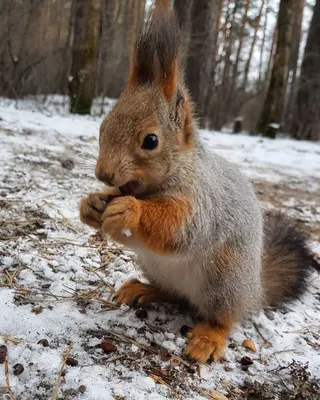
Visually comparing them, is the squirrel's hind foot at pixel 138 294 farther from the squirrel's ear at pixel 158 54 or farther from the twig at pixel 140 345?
the squirrel's ear at pixel 158 54

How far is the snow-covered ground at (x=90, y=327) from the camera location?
1298 mm

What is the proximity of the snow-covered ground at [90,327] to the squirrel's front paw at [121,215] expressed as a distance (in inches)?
11.2

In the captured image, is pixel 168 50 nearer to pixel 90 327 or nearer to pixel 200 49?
pixel 90 327

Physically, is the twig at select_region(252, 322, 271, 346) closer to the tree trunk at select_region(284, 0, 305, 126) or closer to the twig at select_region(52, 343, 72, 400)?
the twig at select_region(52, 343, 72, 400)

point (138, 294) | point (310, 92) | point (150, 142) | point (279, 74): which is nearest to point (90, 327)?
point (138, 294)

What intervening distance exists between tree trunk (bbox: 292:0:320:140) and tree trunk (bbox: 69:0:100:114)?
436cm

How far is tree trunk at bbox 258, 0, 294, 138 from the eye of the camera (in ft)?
26.3

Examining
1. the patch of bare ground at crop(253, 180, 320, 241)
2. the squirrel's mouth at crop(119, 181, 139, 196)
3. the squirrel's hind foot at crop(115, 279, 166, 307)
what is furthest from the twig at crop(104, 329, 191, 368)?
the patch of bare ground at crop(253, 180, 320, 241)

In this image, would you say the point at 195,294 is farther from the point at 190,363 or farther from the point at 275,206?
the point at 275,206

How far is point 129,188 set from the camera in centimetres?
149

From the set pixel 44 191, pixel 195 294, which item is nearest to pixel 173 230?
pixel 195 294

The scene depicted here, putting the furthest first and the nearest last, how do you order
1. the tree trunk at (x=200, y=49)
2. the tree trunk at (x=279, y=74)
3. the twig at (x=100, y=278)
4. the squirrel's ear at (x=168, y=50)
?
the tree trunk at (x=279, y=74), the tree trunk at (x=200, y=49), the twig at (x=100, y=278), the squirrel's ear at (x=168, y=50)

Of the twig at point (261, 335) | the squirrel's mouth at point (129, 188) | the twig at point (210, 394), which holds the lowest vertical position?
the twig at point (261, 335)

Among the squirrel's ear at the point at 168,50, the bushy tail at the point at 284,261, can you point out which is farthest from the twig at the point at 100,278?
the squirrel's ear at the point at 168,50
